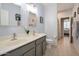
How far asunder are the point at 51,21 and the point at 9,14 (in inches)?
55.8

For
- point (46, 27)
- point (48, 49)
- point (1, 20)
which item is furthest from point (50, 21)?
point (1, 20)

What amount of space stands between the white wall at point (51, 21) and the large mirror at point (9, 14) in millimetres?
889

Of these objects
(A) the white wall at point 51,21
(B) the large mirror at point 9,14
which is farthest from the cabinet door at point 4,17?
(A) the white wall at point 51,21

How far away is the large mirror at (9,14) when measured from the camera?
232 centimetres

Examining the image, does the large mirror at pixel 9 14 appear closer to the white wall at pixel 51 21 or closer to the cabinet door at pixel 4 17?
the cabinet door at pixel 4 17

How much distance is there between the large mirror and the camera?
7.61 ft

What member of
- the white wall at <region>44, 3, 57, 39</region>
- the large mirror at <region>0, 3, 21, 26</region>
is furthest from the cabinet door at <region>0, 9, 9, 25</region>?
the white wall at <region>44, 3, 57, 39</region>

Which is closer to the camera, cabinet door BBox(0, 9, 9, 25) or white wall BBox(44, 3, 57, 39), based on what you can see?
cabinet door BBox(0, 9, 9, 25)

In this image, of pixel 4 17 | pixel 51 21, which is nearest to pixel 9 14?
pixel 4 17

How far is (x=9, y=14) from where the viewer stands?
2572 millimetres

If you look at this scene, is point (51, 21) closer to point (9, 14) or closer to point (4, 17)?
point (9, 14)

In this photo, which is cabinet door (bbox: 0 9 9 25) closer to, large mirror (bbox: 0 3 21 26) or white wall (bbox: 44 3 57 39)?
large mirror (bbox: 0 3 21 26)

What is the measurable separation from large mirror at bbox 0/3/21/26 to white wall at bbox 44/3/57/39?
89cm

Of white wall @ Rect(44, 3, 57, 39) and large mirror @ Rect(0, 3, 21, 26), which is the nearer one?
large mirror @ Rect(0, 3, 21, 26)
